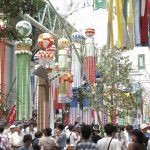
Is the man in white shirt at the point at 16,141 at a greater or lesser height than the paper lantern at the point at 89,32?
lesser

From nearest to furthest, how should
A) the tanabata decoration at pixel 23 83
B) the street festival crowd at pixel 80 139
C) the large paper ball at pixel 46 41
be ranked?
the street festival crowd at pixel 80 139 < the large paper ball at pixel 46 41 < the tanabata decoration at pixel 23 83

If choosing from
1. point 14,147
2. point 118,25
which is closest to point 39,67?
point 118,25

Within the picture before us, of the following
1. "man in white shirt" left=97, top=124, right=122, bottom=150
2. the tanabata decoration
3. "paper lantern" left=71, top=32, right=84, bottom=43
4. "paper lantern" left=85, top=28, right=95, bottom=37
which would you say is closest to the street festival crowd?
"man in white shirt" left=97, top=124, right=122, bottom=150

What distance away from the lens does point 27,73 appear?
25422 millimetres

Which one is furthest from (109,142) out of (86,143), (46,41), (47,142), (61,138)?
(46,41)

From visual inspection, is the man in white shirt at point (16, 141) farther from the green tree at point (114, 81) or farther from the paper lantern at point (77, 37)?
the paper lantern at point (77, 37)

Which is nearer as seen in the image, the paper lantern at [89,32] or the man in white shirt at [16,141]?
the man in white shirt at [16,141]

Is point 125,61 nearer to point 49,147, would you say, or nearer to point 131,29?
point 131,29

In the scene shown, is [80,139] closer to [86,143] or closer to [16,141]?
[86,143]

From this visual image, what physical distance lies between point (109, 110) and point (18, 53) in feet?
21.1

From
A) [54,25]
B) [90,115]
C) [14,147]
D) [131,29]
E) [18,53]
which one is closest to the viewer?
[14,147]

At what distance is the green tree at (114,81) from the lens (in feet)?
86.4

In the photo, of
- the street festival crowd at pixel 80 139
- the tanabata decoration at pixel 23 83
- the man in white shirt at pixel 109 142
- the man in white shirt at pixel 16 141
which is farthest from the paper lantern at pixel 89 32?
the man in white shirt at pixel 109 142

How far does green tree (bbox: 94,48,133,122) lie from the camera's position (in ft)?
86.4
